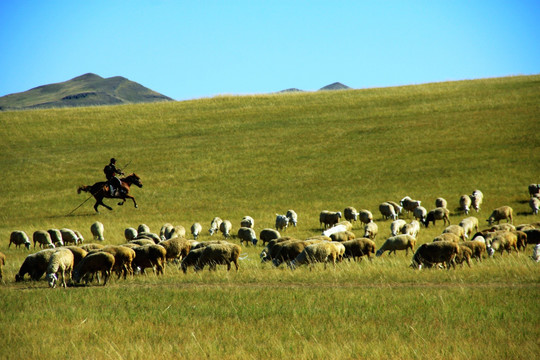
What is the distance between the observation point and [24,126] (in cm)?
5691

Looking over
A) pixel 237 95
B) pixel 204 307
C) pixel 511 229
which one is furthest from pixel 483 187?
pixel 237 95

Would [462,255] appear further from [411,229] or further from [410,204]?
[410,204]

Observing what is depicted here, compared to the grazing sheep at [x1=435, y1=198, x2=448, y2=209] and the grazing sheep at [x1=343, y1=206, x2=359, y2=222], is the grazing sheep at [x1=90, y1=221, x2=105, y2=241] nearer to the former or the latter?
the grazing sheep at [x1=343, y1=206, x2=359, y2=222]

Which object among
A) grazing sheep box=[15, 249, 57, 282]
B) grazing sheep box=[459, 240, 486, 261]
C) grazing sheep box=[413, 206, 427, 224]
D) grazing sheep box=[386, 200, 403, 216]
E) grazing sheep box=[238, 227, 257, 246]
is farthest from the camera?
grazing sheep box=[386, 200, 403, 216]

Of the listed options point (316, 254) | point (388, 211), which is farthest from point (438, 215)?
point (316, 254)

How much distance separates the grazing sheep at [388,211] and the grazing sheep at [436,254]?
14.9 m

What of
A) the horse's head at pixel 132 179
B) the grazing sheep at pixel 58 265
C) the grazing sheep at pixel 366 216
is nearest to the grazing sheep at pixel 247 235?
the grazing sheep at pixel 366 216

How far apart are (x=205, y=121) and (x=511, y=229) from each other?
142ft

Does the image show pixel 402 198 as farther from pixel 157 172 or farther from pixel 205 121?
pixel 205 121

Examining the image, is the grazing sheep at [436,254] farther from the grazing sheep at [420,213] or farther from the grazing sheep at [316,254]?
the grazing sheep at [420,213]

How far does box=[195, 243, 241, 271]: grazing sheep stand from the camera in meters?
A: 16.0

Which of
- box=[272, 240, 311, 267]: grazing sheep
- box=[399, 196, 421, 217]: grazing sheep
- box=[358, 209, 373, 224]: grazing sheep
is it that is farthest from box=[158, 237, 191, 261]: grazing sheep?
box=[399, 196, 421, 217]: grazing sheep

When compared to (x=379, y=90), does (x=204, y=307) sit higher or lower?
lower

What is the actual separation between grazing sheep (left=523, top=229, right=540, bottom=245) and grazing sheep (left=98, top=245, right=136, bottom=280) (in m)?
14.8
